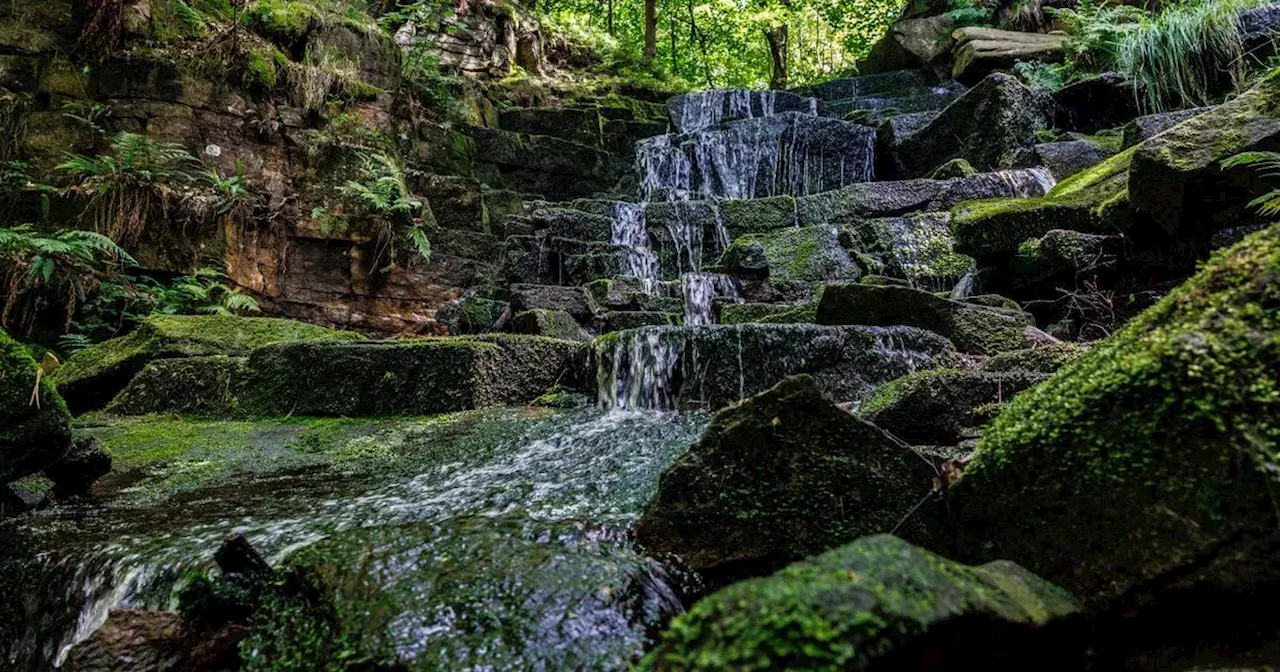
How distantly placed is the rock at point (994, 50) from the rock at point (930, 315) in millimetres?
8070

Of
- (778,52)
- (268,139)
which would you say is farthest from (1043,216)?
(778,52)

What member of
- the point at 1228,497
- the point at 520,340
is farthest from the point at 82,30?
the point at 1228,497

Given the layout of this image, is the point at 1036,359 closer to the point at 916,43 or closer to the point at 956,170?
the point at 956,170

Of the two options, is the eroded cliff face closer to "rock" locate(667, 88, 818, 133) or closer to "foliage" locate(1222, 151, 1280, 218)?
"rock" locate(667, 88, 818, 133)

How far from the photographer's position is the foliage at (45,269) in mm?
5602

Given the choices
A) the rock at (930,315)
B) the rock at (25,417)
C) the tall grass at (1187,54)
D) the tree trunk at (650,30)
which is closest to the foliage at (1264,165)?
the rock at (930,315)

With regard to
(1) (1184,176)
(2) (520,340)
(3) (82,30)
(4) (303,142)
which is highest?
(3) (82,30)

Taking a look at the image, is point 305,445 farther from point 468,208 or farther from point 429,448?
point 468,208

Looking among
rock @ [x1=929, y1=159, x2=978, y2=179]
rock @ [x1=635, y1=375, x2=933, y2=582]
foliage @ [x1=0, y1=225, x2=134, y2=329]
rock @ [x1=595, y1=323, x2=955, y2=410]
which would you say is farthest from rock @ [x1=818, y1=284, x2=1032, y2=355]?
foliage @ [x1=0, y1=225, x2=134, y2=329]

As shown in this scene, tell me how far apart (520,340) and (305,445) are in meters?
1.66

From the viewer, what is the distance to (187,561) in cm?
196

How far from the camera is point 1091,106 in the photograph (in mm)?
8680

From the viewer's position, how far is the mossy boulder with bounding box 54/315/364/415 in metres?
4.71

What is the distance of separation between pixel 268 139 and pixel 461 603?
7.58m
